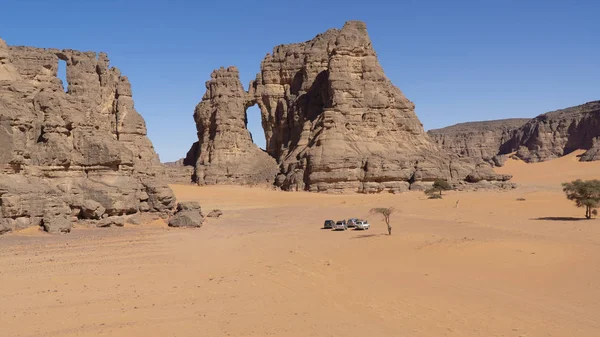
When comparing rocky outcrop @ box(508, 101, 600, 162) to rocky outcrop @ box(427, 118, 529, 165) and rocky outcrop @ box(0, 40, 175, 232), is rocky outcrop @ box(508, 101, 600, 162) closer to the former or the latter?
rocky outcrop @ box(427, 118, 529, 165)

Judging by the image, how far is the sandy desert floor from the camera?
334 inches

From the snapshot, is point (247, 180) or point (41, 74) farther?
point (247, 180)

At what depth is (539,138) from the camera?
96875 millimetres

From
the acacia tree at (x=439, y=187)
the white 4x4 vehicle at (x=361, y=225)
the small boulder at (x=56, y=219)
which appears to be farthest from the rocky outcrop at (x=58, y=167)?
the acacia tree at (x=439, y=187)

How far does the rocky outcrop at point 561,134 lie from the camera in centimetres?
8888

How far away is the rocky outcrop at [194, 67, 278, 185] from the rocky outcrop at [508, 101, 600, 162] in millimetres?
64807

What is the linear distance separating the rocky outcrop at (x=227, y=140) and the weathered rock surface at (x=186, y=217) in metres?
30.7

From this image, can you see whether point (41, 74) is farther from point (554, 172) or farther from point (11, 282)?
point (554, 172)

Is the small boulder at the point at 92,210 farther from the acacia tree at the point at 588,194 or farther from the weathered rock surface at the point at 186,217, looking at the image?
the acacia tree at the point at 588,194

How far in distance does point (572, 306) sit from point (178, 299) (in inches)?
335

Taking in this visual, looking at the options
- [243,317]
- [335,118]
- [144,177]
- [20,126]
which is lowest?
[243,317]

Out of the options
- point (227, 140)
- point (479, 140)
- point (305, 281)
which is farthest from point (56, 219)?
point (479, 140)

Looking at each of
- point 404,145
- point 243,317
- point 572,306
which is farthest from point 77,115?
point 404,145

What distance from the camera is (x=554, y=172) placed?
7850cm
